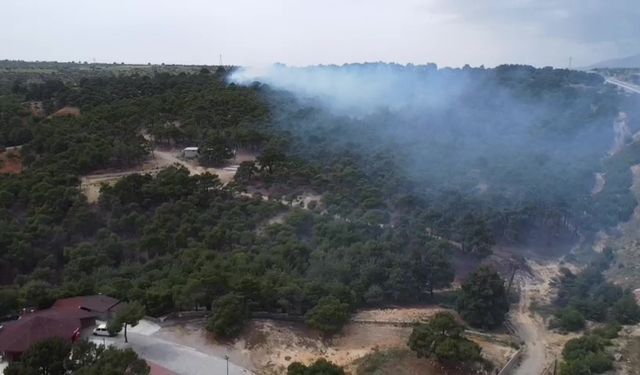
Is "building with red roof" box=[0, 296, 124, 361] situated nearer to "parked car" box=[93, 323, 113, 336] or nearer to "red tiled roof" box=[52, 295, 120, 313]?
"red tiled roof" box=[52, 295, 120, 313]

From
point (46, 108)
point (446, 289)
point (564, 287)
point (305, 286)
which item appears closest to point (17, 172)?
point (46, 108)

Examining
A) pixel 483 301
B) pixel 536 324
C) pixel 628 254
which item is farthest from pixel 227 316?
pixel 628 254

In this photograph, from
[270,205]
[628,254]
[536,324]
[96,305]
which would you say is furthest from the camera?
[270,205]

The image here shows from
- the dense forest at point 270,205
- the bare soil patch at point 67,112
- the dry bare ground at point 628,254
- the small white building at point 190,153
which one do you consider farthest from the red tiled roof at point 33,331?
the bare soil patch at point 67,112

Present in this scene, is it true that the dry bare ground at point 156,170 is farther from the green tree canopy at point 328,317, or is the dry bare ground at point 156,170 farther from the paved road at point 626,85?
the paved road at point 626,85

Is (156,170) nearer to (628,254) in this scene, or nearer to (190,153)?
(190,153)

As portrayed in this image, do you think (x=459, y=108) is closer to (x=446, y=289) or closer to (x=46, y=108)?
(x=446, y=289)
